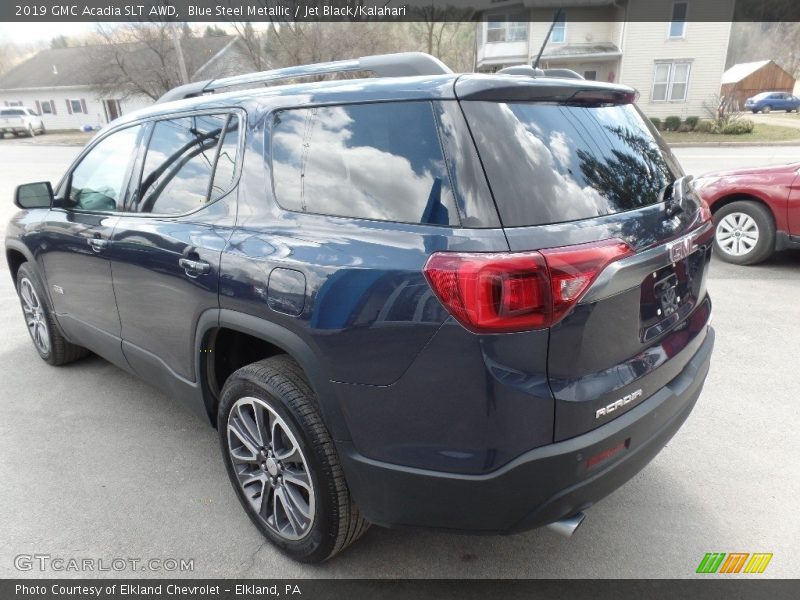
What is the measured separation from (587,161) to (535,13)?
32.1m

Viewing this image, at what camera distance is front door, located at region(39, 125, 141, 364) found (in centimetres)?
318

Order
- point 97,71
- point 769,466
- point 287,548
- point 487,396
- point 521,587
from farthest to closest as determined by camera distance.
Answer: point 97,71
point 769,466
point 287,548
point 521,587
point 487,396

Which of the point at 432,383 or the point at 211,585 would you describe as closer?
the point at 432,383

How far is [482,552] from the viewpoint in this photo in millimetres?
2396

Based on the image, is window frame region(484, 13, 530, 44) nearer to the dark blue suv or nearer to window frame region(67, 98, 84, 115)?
the dark blue suv

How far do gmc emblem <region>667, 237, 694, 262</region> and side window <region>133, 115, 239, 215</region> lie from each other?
1.84 meters

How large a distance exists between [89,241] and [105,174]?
17.7 inches

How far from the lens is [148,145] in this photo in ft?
9.96

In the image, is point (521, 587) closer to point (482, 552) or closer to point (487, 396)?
point (482, 552)

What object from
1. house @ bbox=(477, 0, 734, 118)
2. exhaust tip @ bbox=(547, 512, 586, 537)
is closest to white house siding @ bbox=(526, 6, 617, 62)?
house @ bbox=(477, 0, 734, 118)

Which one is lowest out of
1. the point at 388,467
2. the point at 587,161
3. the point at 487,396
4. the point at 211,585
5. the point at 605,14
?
the point at 211,585

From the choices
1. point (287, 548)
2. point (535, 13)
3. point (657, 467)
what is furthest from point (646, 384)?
point (535, 13)

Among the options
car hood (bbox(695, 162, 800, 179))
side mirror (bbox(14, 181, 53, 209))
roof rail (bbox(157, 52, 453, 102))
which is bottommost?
car hood (bbox(695, 162, 800, 179))

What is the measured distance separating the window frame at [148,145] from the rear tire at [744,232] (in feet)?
17.7
